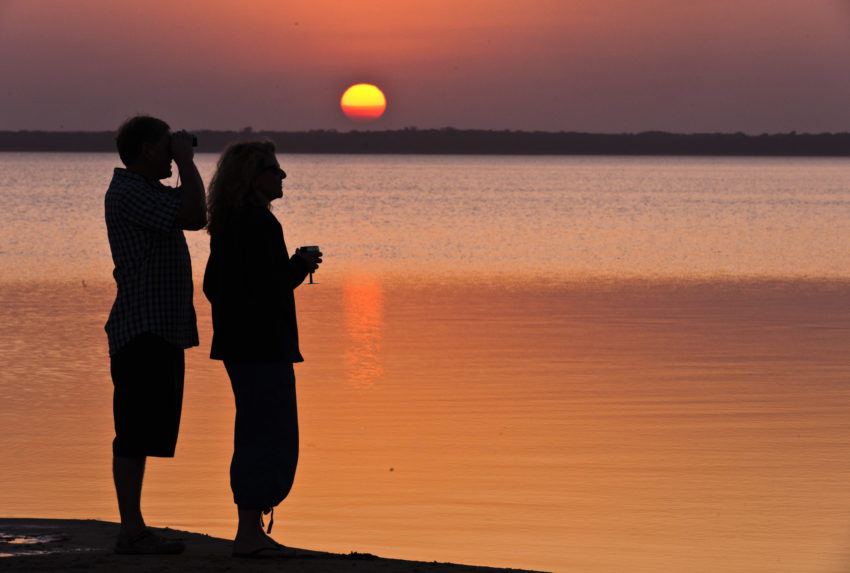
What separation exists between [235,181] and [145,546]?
1.49m

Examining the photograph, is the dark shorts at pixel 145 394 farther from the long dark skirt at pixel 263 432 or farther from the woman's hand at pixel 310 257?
the woman's hand at pixel 310 257

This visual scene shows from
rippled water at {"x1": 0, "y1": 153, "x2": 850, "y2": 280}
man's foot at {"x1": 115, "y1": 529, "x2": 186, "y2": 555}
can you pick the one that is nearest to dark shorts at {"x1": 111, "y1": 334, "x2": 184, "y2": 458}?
man's foot at {"x1": 115, "y1": 529, "x2": 186, "y2": 555}

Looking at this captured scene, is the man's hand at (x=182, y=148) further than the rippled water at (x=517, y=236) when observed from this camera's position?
No

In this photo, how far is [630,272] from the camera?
25406 mm

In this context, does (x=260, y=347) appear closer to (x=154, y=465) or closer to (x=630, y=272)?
(x=154, y=465)

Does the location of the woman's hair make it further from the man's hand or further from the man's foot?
the man's foot

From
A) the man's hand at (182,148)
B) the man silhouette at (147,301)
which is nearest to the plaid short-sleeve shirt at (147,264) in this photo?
the man silhouette at (147,301)

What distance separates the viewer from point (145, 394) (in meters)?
5.11

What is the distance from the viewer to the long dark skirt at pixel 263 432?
518 centimetres

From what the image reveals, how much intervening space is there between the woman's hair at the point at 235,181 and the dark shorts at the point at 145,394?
53 centimetres

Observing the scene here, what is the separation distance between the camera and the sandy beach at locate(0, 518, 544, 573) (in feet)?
16.4

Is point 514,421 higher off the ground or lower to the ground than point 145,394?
lower

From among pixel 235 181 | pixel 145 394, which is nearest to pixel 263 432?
pixel 145 394

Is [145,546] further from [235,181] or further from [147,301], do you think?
[235,181]
